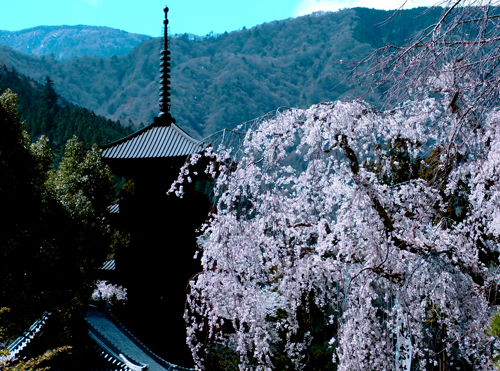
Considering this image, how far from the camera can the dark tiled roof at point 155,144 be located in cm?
1184

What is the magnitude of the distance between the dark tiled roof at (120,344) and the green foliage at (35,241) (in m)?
0.99

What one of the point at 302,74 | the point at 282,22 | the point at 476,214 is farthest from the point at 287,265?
the point at 282,22

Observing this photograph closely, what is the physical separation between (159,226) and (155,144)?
6.55 ft

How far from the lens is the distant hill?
11481cm

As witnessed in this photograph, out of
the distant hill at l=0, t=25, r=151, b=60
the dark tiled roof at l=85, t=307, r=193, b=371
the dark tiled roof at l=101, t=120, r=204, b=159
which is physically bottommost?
the dark tiled roof at l=85, t=307, r=193, b=371

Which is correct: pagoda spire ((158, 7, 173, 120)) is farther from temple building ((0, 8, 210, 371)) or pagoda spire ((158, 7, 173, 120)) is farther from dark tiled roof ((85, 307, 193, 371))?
dark tiled roof ((85, 307, 193, 371))

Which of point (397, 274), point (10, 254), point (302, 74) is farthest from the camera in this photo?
point (302, 74)

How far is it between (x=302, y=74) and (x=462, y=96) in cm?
6796

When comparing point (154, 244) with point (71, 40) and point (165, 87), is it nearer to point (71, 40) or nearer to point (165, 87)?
point (165, 87)

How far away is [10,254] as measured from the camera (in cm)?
1118

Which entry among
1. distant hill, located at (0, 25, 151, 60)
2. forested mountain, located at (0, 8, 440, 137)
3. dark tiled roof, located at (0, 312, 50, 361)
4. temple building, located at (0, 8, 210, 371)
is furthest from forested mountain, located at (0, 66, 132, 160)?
distant hill, located at (0, 25, 151, 60)

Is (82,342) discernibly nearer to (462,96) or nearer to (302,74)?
(462,96)

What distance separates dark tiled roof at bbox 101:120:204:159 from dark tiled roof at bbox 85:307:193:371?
4583mm

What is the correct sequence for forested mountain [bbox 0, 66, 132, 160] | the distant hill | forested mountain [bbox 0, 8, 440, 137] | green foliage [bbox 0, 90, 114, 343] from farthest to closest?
the distant hill < forested mountain [bbox 0, 8, 440, 137] < forested mountain [bbox 0, 66, 132, 160] < green foliage [bbox 0, 90, 114, 343]
